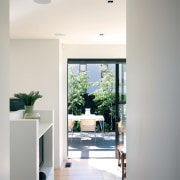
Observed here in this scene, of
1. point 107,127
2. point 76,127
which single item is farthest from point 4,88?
point 76,127

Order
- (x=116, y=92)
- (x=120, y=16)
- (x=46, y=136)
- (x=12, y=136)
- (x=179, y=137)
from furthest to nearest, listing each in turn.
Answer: (x=116, y=92), (x=46, y=136), (x=120, y=16), (x=12, y=136), (x=179, y=137)

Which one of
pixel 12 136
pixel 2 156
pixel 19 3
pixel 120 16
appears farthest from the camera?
pixel 120 16

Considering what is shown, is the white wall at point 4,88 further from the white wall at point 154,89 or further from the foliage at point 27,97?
the foliage at point 27,97

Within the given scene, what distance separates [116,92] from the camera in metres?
5.46

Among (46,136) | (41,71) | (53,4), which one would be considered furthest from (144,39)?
(41,71)

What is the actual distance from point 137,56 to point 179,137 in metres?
0.94

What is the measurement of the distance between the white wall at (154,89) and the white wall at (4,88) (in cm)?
93

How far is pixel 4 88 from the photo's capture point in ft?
5.41

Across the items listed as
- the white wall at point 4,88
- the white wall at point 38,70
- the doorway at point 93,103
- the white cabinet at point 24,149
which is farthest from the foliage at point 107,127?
the white wall at point 4,88

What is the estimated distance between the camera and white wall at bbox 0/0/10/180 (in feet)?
5.20

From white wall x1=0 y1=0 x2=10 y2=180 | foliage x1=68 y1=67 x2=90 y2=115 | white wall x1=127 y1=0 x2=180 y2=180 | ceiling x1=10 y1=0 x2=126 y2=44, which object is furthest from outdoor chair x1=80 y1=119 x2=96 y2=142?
white wall x1=0 y1=0 x2=10 y2=180

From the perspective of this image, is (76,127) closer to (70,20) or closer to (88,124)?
(88,124)

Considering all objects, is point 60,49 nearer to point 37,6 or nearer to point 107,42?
point 107,42

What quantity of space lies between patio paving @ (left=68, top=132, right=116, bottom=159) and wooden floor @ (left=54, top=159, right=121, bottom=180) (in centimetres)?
31
